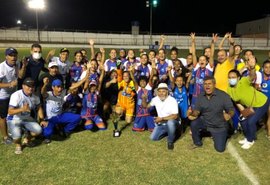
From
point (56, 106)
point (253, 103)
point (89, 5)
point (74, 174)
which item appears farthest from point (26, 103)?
point (89, 5)

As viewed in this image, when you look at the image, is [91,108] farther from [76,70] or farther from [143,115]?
[76,70]

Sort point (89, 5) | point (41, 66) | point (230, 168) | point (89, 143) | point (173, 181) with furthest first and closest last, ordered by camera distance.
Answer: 1. point (89, 5)
2. point (41, 66)
3. point (89, 143)
4. point (230, 168)
5. point (173, 181)

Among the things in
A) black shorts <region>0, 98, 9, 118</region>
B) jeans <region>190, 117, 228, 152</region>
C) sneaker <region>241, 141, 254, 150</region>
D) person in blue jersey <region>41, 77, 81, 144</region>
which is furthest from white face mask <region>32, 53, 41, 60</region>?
sneaker <region>241, 141, 254, 150</region>

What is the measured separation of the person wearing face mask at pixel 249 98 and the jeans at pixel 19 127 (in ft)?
14.4

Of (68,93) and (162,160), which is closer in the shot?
(162,160)

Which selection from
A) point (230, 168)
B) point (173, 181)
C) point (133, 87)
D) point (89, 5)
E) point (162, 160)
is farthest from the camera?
point (89, 5)

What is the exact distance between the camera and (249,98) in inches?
258

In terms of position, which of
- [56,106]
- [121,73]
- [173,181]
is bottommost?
[173,181]

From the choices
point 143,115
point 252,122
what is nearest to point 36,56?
point 143,115

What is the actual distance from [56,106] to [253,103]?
448 centimetres

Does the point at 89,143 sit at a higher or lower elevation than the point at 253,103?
lower

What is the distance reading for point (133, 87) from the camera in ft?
27.6

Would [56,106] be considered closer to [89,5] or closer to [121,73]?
[121,73]

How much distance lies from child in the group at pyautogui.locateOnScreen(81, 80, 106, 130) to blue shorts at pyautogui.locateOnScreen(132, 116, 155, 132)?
83cm
